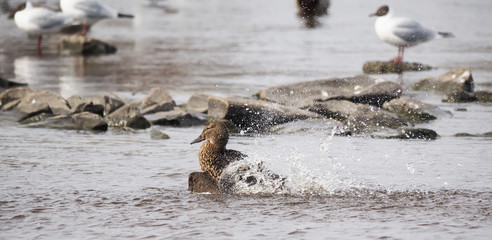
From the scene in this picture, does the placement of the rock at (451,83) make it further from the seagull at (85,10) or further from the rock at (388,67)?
the seagull at (85,10)

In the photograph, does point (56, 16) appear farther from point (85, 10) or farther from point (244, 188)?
point (244, 188)

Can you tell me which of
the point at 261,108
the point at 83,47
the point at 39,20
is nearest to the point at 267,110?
the point at 261,108

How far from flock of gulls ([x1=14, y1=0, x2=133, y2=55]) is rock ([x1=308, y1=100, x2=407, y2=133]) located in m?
9.40

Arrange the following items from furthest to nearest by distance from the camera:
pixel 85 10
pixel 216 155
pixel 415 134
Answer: pixel 85 10 < pixel 415 134 < pixel 216 155

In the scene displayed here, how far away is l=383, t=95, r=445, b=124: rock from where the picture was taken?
33.7 feet

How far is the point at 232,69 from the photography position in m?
15.2

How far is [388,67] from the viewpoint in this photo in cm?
1488

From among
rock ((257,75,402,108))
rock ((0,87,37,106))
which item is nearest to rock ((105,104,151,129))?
rock ((0,87,37,106))

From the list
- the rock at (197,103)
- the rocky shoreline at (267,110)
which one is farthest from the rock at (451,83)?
the rock at (197,103)

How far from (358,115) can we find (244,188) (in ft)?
11.6

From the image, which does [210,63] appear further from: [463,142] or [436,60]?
[463,142]

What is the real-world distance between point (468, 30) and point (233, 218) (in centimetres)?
1794

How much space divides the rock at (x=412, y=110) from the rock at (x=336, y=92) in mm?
251

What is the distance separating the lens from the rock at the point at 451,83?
12.3 m
